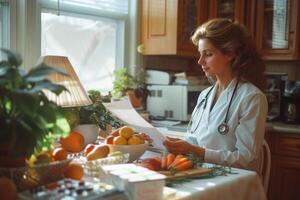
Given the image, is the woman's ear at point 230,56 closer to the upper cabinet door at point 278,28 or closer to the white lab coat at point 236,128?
the white lab coat at point 236,128

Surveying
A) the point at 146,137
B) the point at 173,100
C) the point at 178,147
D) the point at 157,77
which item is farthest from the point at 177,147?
the point at 157,77

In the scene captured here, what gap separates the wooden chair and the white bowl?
1.97 ft

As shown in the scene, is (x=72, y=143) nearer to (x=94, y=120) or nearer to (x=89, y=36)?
(x=94, y=120)

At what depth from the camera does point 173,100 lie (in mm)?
3133

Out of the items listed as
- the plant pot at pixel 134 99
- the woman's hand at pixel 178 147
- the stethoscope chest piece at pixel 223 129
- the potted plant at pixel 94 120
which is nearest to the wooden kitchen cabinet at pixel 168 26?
the plant pot at pixel 134 99

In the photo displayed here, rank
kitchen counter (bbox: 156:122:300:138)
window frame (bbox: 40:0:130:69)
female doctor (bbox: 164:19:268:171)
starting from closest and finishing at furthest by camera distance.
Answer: female doctor (bbox: 164:19:268:171), window frame (bbox: 40:0:130:69), kitchen counter (bbox: 156:122:300:138)

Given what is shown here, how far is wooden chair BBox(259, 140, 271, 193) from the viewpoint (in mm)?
1855

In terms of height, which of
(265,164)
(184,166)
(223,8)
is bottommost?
(265,164)

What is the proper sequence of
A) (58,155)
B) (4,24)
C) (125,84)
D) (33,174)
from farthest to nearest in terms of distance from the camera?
(125,84), (4,24), (58,155), (33,174)

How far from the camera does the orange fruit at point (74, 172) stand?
3.90ft

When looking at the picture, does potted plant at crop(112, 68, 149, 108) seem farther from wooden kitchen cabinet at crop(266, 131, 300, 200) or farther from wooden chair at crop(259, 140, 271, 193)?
wooden chair at crop(259, 140, 271, 193)

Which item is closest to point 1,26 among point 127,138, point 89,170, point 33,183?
point 127,138

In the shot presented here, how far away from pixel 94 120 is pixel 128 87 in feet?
3.69

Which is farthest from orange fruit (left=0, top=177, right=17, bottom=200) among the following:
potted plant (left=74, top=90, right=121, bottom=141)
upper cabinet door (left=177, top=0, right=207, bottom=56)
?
upper cabinet door (left=177, top=0, right=207, bottom=56)
